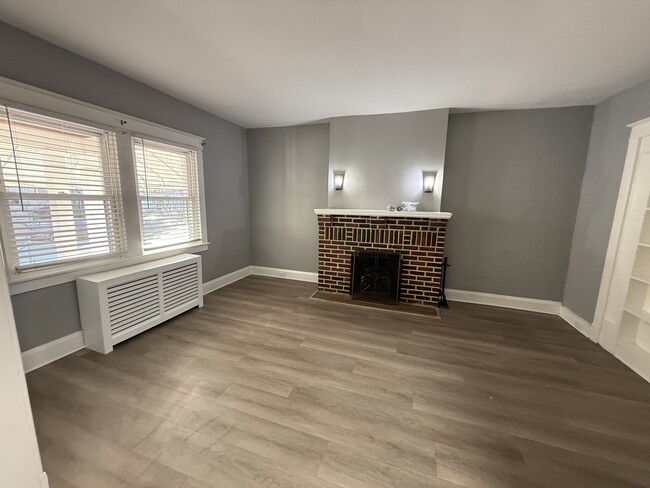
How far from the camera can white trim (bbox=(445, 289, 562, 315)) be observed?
A: 11.0ft

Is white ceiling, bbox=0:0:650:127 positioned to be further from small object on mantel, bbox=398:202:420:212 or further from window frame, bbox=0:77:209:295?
small object on mantel, bbox=398:202:420:212

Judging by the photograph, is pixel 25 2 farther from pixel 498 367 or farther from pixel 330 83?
pixel 498 367

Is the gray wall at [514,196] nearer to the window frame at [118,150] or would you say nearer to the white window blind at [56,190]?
the window frame at [118,150]

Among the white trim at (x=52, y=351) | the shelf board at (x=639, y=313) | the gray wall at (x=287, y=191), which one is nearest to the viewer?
the white trim at (x=52, y=351)

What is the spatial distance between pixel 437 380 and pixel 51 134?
12.3 ft

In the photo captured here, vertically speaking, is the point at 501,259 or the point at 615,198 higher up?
the point at 615,198

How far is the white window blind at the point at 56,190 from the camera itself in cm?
192

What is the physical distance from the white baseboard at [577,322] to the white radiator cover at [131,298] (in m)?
4.55

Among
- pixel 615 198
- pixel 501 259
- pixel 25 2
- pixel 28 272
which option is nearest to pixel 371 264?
pixel 501 259

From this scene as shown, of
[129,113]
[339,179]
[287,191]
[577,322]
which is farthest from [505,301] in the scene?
[129,113]

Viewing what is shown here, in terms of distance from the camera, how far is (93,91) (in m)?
2.33

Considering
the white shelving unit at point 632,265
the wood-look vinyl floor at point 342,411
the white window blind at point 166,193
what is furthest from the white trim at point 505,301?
the white window blind at point 166,193

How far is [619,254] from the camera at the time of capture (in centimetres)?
250

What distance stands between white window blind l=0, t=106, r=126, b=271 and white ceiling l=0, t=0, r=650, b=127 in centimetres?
72
